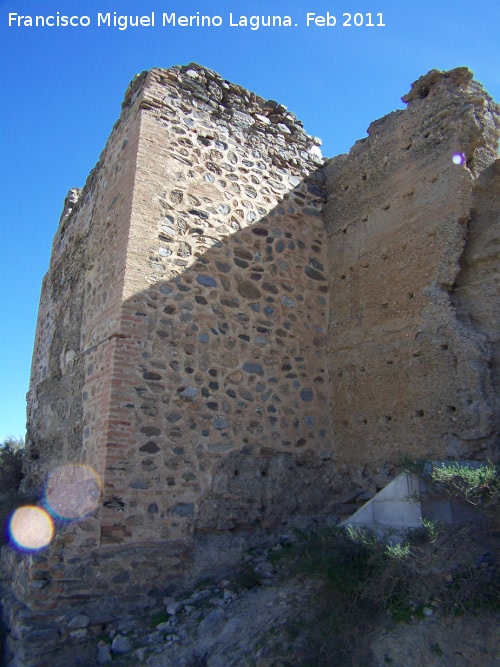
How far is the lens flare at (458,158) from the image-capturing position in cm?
599

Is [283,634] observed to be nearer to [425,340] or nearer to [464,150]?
[425,340]

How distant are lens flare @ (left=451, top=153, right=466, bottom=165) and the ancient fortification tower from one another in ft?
0.18

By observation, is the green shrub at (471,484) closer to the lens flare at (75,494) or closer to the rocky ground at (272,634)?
the rocky ground at (272,634)

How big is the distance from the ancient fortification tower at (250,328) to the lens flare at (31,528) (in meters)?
0.16

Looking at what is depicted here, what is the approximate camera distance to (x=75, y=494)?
5.39 metres

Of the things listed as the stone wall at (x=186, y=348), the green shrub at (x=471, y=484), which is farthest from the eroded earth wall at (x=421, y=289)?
the green shrub at (x=471, y=484)

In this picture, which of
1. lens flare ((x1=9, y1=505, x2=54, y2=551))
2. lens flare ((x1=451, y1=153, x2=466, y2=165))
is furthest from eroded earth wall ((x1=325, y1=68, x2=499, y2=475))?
lens flare ((x1=9, y1=505, x2=54, y2=551))

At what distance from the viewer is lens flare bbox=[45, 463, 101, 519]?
5.17 metres

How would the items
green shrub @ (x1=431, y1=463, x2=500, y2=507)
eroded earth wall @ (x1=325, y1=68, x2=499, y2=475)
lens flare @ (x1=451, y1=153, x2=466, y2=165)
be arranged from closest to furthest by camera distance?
green shrub @ (x1=431, y1=463, x2=500, y2=507), eroded earth wall @ (x1=325, y1=68, x2=499, y2=475), lens flare @ (x1=451, y1=153, x2=466, y2=165)

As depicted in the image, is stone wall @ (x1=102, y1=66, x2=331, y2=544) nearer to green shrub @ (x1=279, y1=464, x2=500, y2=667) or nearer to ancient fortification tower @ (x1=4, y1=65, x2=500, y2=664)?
ancient fortification tower @ (x1=4, y1=65, x2=500, y2=664)

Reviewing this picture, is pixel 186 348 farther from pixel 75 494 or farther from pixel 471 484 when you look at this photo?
pixel 471 484

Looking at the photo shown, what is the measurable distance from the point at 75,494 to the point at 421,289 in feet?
13.2

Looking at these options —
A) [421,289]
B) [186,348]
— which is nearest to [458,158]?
[421,289]

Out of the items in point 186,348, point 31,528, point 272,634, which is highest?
point 186,348
